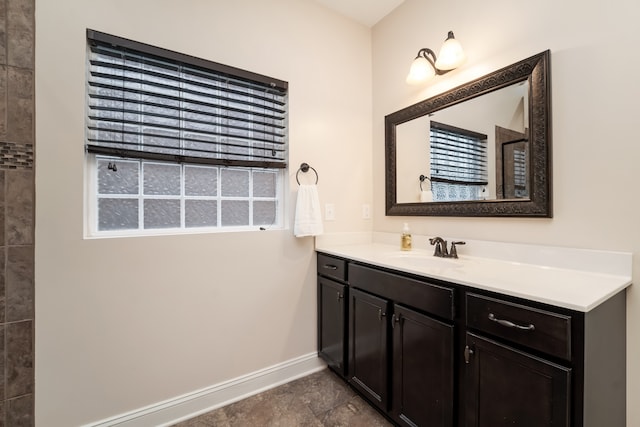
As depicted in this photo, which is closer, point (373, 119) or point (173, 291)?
point (173, 291)

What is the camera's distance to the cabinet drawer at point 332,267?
1785mm

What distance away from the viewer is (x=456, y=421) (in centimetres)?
117

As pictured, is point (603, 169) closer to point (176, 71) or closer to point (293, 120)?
point (293, 120)

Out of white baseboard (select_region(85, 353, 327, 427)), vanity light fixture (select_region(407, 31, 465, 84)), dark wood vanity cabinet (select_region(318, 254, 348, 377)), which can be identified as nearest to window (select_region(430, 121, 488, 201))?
vanity light fixture (select_region(407, 31, 465, 84))

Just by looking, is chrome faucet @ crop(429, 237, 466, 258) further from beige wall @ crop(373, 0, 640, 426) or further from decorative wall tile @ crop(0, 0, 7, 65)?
decorative wall tile @ crop(0, 0, 7, 65)

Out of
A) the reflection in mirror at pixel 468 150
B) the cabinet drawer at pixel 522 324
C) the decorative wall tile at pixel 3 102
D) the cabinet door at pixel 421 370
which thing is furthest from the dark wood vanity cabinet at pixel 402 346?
the decorative wall tile at pixel 3 102

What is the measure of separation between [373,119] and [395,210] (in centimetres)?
82

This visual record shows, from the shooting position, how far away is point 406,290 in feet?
4.46

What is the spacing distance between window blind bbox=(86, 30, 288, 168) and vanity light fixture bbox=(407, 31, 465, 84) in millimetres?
890

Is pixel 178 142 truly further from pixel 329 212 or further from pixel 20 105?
pixel 329 212

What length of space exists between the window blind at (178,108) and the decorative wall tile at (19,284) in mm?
565

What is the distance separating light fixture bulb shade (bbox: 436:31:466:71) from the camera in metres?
1.64

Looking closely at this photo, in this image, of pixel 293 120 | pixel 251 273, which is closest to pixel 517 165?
pixel 293 120

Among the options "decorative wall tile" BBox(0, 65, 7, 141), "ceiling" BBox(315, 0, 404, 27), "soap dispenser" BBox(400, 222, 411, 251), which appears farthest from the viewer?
"ceiling" BBox(315, 0, 404, 27)
